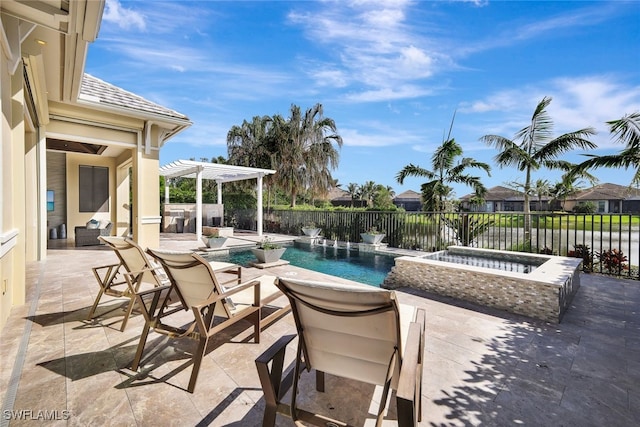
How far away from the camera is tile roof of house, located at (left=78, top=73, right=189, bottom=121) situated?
6797mm

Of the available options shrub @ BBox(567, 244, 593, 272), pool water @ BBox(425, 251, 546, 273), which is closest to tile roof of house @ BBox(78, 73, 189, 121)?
pool water @ BBox(425, 251, 546, 273)

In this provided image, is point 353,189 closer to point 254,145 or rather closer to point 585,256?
point 254,145

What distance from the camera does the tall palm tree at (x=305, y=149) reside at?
21.3 meters

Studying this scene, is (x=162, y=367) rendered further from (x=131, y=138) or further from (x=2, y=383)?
(x=131, y=138)

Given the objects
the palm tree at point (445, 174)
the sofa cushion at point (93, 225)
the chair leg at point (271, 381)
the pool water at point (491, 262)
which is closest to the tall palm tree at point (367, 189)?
the palm tree at point (445, 174)

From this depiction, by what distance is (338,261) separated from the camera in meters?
10.3

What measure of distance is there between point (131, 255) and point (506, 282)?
4.96 metres

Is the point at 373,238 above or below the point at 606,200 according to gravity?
below

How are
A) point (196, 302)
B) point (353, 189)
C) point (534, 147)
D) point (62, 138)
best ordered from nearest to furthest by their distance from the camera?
point (196, 302) → point (62, 138) → point (534, 147) → point (353, 189)

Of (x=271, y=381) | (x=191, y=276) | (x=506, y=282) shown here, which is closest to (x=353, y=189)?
(x=506, y=282)

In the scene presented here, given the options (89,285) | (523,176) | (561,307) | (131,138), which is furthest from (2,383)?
Result: (523,176)

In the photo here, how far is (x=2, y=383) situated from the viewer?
7.73 ft

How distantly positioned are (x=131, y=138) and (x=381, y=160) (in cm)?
3670

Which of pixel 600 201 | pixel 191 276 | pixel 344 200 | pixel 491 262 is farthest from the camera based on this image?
pixel 344 200
